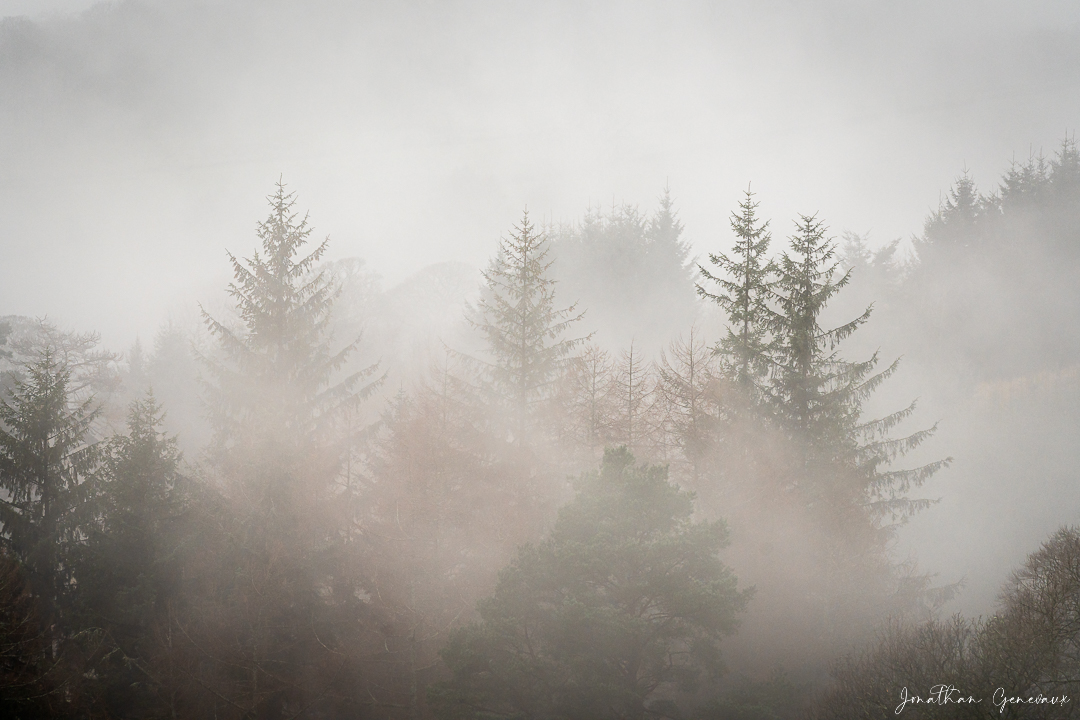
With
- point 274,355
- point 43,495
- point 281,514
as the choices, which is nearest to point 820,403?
point 281,514

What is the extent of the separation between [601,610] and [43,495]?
19371mm

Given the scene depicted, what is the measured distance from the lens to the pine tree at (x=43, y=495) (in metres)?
17.0

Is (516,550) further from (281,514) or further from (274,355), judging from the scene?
(274,355)

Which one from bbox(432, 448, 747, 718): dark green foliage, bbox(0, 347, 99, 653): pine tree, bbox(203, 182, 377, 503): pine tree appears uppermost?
bbox(203, 182, 377, 503): pine tree

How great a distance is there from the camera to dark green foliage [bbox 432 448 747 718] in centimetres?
1205

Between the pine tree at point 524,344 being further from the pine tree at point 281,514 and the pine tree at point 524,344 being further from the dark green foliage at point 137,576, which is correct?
the dark green foliage at point 137,576

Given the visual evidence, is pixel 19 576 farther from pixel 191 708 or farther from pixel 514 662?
pixel 514 662

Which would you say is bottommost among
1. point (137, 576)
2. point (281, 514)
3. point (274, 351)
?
point (137, 576)

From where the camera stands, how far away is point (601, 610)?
1175cm

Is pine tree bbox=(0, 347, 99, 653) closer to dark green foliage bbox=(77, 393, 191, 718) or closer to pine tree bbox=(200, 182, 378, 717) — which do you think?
dark green foliage bbox=(77, 393, 191, 718)

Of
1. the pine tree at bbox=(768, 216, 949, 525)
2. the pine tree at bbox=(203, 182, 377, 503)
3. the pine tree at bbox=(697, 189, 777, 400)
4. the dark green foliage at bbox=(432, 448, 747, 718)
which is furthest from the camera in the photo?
the pine tree at bbox=(203, 182, 377, 503)

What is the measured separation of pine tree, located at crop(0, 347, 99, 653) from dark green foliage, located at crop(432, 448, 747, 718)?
1432 cm

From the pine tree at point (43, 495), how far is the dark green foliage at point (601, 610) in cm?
1432

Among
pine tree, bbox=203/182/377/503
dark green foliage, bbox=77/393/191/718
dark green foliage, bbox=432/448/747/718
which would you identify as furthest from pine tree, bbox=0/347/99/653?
dark green foliage, bbox=432/448/747/718
